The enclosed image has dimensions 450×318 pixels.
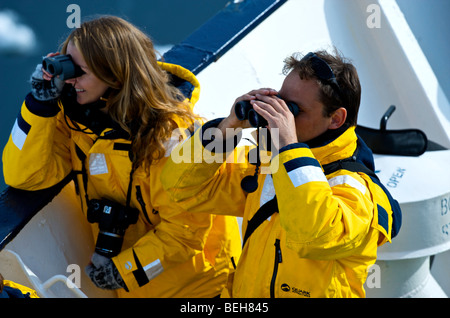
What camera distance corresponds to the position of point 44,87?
1936mm

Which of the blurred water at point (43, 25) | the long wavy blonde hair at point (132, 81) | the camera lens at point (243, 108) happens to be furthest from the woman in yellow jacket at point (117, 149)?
the blurred water at point (43, 25)

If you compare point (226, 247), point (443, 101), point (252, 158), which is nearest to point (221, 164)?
point (252, 158)

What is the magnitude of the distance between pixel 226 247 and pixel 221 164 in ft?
1.65

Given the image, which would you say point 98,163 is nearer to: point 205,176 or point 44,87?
point 44,87

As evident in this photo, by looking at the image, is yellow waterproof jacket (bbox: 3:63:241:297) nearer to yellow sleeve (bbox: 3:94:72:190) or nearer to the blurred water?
yellow sleeve (bbox: 3:94:72:190)

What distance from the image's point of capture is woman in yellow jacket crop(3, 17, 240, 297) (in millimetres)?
1905

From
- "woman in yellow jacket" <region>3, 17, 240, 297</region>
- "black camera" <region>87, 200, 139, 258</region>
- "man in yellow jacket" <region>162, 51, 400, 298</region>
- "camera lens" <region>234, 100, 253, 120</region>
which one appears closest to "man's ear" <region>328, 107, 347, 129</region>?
"man in yellow jacket" <region>162, 51, 400, 298</region>

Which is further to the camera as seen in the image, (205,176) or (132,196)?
(132,196)

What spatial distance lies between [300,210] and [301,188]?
0.05 meters

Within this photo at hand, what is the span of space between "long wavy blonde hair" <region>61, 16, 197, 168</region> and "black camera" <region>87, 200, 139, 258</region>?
0.19 metres

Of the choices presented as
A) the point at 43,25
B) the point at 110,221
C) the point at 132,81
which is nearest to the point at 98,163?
the point at 110,221

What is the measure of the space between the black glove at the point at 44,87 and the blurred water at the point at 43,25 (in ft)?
11.5

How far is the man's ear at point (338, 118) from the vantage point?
157 centimetres

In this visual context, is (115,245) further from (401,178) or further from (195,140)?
(401,178)
